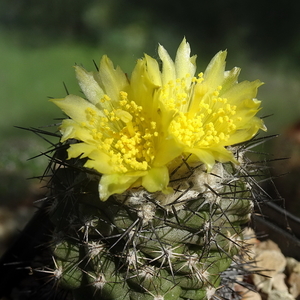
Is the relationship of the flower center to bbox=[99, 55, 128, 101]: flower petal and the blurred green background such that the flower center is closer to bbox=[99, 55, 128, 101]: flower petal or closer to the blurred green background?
bbox=[99, 55, 128, 101]: flower petal

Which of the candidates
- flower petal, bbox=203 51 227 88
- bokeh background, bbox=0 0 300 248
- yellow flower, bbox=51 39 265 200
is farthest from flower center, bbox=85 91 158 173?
bokeh background, bbox=0 0 300 248

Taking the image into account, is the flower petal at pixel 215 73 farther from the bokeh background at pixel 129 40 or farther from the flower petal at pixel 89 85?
the bokeh background at pixel 129 40

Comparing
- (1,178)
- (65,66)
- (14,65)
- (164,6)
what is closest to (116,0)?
(164,6)

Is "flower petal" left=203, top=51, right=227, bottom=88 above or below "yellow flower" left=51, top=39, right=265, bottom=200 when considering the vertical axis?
above

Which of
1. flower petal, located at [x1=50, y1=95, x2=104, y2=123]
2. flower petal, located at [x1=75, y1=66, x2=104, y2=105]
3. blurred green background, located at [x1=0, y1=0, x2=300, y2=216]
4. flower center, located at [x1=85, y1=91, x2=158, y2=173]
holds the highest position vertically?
blurred green background, located at [x1=0, y1=0, x2=300, y2=216]

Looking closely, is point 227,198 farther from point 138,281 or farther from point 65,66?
point 65,66

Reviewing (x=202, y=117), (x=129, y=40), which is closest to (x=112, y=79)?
(x=202, y=117)
